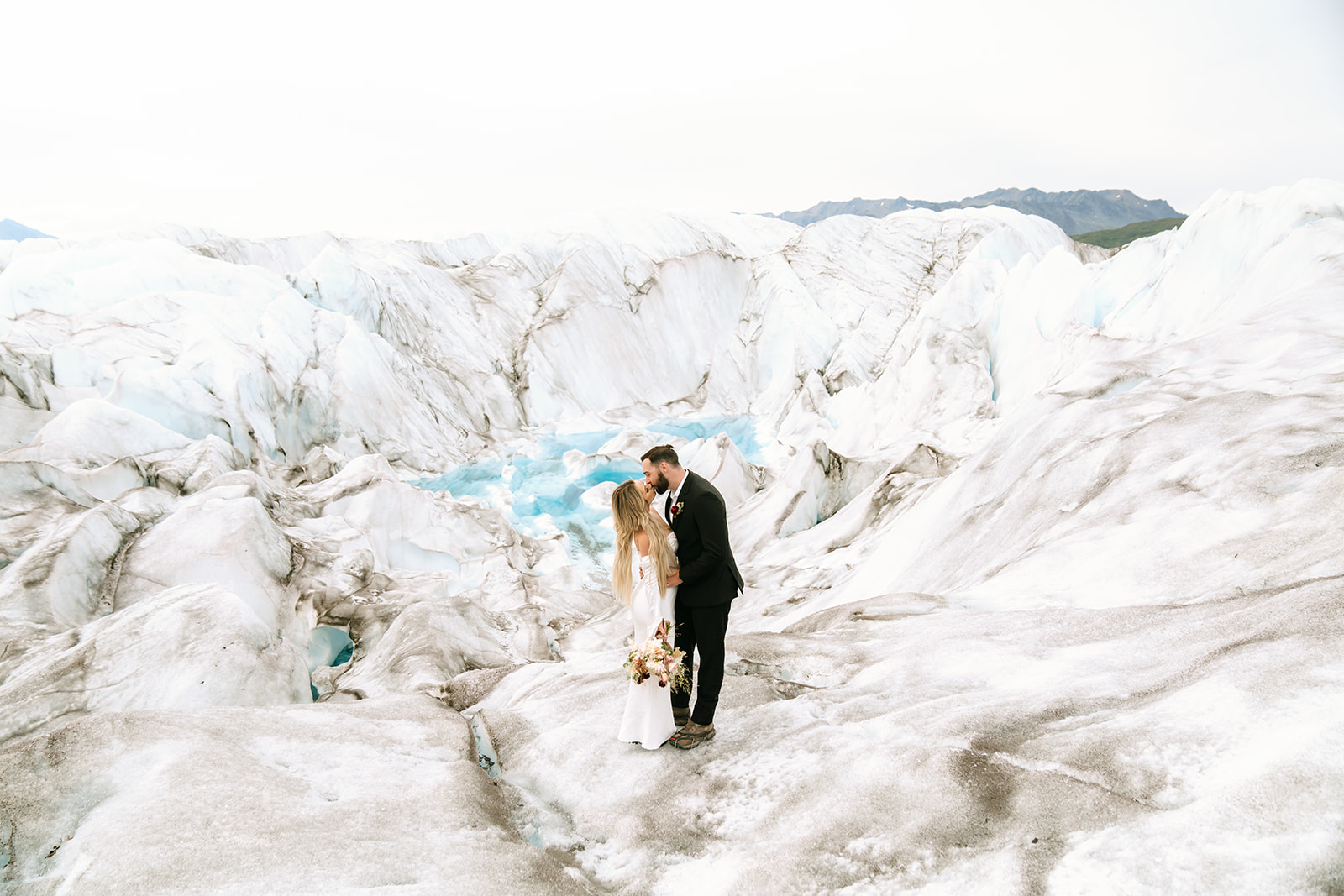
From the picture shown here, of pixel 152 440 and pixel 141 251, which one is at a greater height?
pixel 141 251

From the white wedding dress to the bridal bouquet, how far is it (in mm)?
52

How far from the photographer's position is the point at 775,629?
409 inches

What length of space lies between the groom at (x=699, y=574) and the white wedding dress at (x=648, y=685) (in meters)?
0.08

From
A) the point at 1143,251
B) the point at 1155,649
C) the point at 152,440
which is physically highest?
the point at 1143,251

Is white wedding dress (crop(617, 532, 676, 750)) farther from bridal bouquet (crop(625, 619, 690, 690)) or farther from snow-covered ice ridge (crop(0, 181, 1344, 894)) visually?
snow-covered ice ridge (crop(0, 181, 1344, 894))

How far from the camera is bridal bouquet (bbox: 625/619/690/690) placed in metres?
4.33

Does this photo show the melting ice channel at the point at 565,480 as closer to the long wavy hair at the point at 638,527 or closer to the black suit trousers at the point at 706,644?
the black suit trousers at the point at 706,644

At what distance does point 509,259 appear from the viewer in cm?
4191

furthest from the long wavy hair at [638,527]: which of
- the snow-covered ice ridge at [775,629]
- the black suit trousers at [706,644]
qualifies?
the snow-covered ice ridge at [775,629]

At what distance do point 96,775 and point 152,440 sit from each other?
54.9 ft

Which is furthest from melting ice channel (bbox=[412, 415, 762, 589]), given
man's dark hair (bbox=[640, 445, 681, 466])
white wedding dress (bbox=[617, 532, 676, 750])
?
man's dark hair (bbox=[640, 445, 681, 466])

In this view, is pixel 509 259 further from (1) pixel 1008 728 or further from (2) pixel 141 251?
(1) pixel 1008 728

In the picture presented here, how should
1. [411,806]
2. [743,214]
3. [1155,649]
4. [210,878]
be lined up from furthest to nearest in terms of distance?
[743,214] → [1155,649] → [411,806] → [210,878]

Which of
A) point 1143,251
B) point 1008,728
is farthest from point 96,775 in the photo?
point 1143,251
